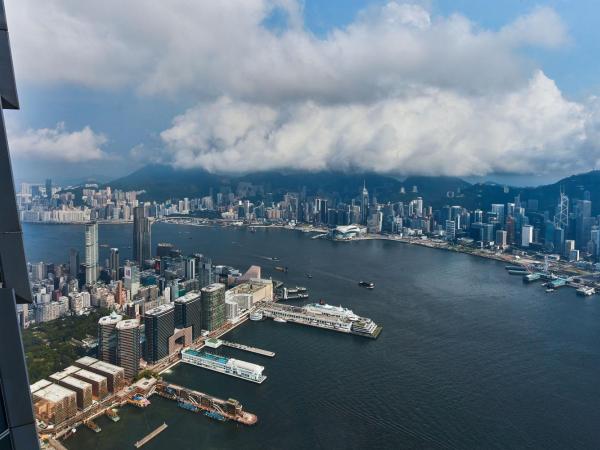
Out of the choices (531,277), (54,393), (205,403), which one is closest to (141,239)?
(54,393)

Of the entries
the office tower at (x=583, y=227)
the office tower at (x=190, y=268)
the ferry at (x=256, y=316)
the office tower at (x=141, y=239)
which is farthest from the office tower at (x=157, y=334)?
the office tower at (x=583, y=227)

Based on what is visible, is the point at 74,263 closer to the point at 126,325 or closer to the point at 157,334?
the point at 157,334

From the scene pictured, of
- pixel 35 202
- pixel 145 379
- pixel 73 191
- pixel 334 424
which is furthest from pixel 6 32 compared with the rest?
pixel 73 191

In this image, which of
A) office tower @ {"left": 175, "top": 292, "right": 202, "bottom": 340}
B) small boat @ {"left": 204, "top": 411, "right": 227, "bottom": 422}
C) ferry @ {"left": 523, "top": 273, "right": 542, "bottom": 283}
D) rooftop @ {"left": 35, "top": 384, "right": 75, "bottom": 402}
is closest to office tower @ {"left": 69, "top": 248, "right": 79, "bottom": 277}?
office tower @ {"left": 175, "top": 292, "right": 202, "bottom": 340}

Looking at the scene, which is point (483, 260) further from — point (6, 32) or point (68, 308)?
point (6, 32)

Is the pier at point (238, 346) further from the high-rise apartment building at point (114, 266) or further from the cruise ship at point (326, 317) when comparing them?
the high-rise apartment building at point (114, 266)
